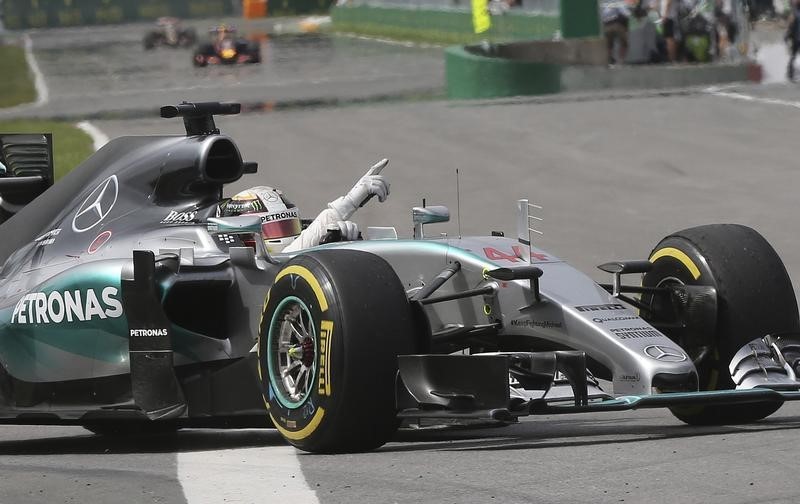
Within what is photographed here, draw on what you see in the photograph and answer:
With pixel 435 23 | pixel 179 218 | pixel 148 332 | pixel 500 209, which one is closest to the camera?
pixel 148 332

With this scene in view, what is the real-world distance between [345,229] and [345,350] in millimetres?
1762

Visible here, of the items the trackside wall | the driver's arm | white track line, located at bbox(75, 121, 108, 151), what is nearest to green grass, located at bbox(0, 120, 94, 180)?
white track line, located at bbox(75, 121, 108, 151)

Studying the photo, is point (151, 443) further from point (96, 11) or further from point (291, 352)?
point (96, 11)

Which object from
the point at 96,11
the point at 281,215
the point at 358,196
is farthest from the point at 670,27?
the point at 96,11

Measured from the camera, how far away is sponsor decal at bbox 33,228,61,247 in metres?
9.44

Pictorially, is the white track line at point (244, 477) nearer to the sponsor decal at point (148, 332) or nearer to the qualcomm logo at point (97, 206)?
the sponsor decal at point (148, 332)

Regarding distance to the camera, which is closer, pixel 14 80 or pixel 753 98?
pixel 753 98

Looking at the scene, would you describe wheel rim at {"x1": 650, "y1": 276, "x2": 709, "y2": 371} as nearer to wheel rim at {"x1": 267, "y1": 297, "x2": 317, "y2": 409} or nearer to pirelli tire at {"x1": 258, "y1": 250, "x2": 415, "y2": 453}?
pirelli tire at {"x1": 258, "y1": 250, "x2": 415, "y2": 453}

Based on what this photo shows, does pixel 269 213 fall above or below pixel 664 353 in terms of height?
above

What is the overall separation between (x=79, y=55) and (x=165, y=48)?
3918 mm

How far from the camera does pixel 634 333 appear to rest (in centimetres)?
751

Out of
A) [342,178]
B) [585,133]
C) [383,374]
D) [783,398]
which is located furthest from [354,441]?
[585,133]

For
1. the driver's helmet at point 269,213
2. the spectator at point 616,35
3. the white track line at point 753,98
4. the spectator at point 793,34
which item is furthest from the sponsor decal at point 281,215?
the spectator at point 616,35

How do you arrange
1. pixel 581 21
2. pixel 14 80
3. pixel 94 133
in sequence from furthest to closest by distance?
pixel 14 80, pixel 581 21, pixel 94 133
